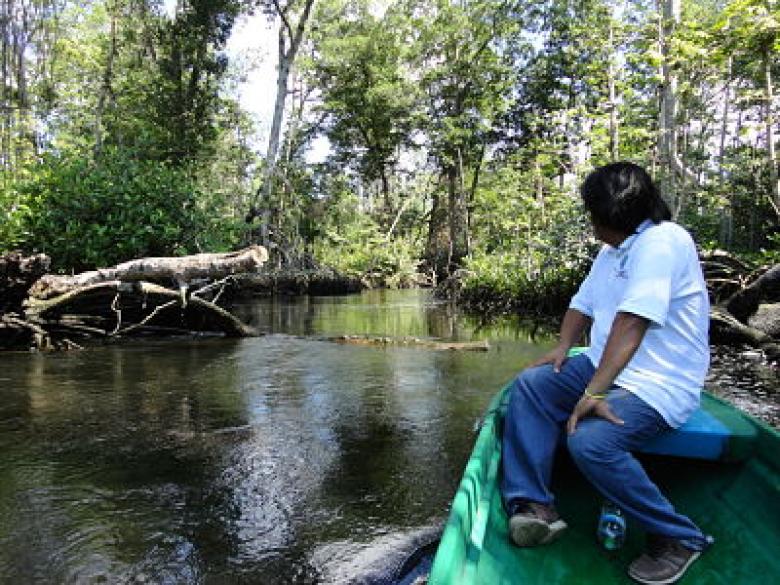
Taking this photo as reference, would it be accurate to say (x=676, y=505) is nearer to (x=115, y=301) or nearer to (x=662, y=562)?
(x=662, y=562)

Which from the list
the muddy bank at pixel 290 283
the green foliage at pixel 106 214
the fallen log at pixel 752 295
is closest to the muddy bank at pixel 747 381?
the fallen log at pixel 752 295

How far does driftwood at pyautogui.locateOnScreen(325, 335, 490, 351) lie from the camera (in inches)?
373

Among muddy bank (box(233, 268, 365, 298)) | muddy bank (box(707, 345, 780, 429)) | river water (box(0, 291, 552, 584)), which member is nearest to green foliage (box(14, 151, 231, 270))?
river water (box(0, 291, 552, 584))

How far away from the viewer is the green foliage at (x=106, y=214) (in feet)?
38.3

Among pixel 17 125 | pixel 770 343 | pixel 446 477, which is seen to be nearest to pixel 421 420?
pixel 446 477

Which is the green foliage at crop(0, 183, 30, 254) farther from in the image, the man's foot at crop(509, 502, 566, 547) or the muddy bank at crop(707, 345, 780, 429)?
the muddy bank at crop(707, 345, 780, 429)

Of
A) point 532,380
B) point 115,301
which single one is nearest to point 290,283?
point 115,301

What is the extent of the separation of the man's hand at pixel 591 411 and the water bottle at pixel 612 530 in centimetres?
40

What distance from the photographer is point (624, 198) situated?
251cm

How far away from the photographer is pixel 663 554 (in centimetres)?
226

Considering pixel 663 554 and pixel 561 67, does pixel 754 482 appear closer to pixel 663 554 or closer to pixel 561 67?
pixel 663 554

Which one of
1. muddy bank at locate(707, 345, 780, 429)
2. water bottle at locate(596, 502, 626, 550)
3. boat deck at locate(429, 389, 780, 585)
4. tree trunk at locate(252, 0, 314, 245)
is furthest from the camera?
tree trunk at locate(252, 0, 314, 245)

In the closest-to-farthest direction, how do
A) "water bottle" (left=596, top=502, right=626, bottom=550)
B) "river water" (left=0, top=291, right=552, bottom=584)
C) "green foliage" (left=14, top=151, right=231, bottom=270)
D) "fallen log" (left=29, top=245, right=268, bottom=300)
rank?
"water bottle" (left=596, top=502, right=626, bottom=550), "river water" (left=0, top=291, right=552, bottom=584), "fallen log" (left=29, top=245, right=268, bottom=300), "green foliage" (left=14, top=151, right=231, bottom=270)

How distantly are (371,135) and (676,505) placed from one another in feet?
101
